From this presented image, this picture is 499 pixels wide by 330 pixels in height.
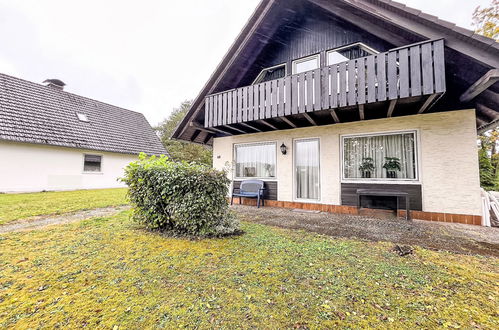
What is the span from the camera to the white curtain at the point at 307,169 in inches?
259

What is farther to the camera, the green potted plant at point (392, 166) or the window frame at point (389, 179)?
the green potted plant at point (392, 166)

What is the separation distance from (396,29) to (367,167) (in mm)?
3503

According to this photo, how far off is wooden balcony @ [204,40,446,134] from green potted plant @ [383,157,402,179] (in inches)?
48.7

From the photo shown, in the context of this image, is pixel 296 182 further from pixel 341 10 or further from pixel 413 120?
pixel 341 10

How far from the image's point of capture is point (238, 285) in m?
2.03

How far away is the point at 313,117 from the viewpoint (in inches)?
233

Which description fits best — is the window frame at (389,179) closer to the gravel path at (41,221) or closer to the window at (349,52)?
the window at (349,52)

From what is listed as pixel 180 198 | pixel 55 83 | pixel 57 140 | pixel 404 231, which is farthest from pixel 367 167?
pixel 55 83

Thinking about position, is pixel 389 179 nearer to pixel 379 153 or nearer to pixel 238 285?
Result: pixel 379 153

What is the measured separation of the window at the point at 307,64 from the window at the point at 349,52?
374 millimetres

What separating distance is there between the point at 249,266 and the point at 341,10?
6496 millimetres

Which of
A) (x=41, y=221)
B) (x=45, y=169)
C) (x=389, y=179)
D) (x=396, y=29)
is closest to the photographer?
(x=41, y=221)

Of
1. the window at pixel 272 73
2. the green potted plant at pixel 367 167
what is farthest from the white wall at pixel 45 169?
the green potted plant at pixel 367 167

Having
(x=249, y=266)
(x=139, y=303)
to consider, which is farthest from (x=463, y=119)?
(x=139, y=303)
